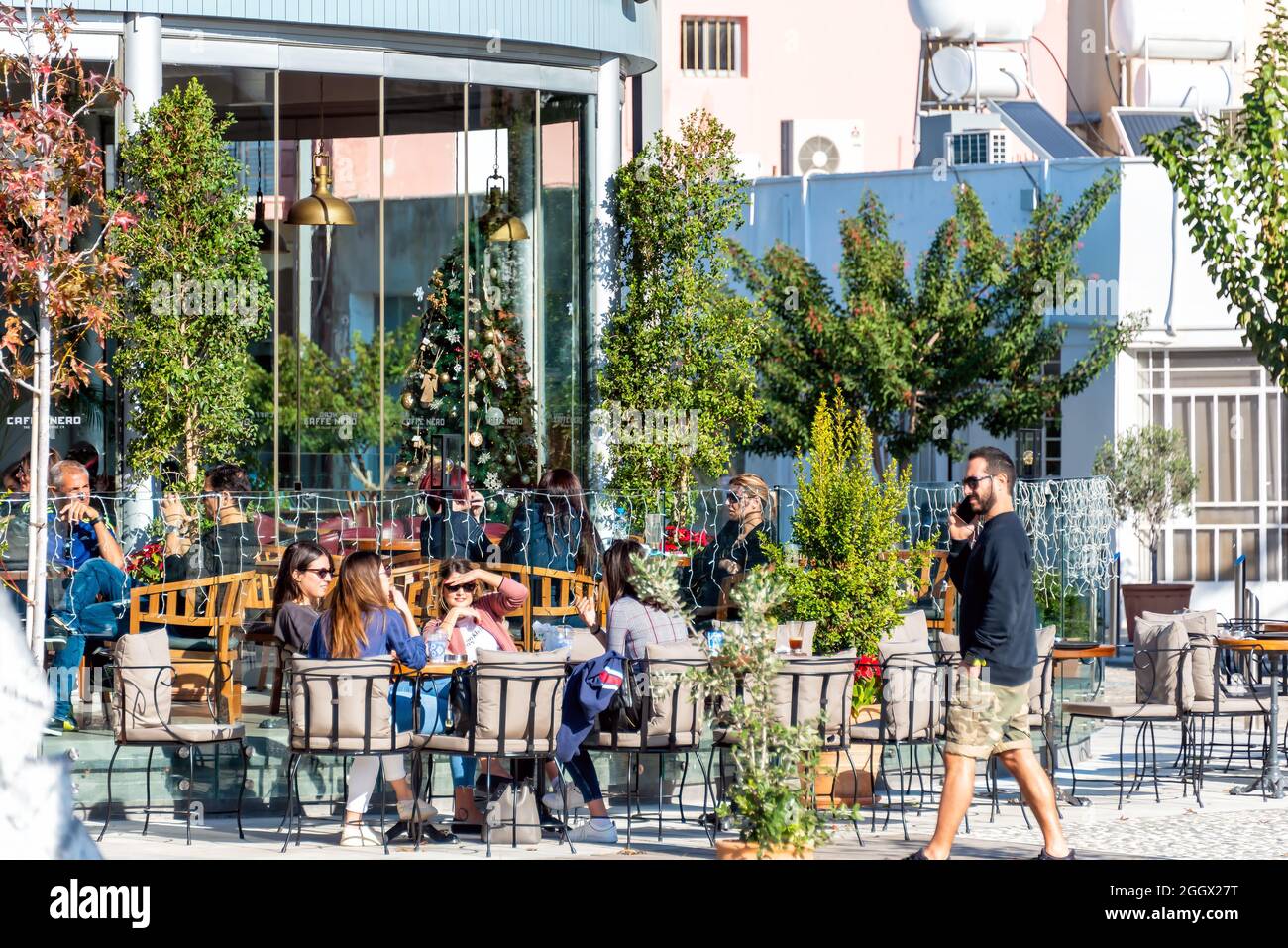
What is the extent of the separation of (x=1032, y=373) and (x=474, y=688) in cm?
1213

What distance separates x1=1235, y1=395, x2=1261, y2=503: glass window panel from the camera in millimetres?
21047

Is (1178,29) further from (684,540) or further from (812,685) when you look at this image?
(812,685)

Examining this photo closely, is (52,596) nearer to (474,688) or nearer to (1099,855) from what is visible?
(474,688)

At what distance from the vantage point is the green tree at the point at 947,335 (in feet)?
65.8

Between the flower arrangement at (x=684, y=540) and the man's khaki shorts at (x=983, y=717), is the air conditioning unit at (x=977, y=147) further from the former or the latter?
the man's khaki shorts at (x=983, y=717)

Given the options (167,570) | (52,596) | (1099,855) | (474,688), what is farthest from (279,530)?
(1099,855)

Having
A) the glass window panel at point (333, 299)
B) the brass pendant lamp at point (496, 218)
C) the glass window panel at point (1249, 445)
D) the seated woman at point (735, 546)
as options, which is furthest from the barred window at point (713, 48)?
the seated woman at point (735, 546)

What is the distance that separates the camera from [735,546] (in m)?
13.1

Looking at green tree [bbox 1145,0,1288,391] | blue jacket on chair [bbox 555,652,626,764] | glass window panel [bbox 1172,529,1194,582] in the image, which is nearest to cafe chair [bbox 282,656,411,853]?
blue jacket on chair [bbox 555,652,626,764]

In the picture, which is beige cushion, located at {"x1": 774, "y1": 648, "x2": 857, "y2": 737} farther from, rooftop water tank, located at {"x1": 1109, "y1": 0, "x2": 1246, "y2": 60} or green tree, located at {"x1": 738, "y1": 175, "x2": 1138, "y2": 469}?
rooftop water tank, located at {"x1": 1109, "y1": 0, "x2": 1246, "y2": 60}

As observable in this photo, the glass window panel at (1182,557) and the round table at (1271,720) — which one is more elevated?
the glass window panel at (1182,557)

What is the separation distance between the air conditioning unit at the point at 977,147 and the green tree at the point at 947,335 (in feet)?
12.2

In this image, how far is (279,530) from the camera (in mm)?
12852

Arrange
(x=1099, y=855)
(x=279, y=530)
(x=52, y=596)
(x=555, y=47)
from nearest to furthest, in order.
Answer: (x=1099, y=855) → (x=52, y=596) → (x=279, y=530) → (x=555, y=47)
